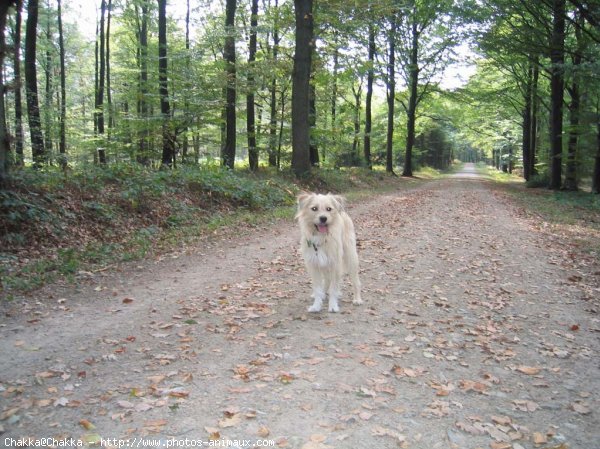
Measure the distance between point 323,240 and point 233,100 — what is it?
15.1 metres

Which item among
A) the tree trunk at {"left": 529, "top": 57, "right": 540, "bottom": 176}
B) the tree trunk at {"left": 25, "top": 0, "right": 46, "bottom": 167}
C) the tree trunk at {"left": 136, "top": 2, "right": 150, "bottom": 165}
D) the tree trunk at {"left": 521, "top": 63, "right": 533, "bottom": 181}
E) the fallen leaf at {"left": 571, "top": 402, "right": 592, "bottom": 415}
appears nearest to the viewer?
the fallen leaf at {"left": 571, "top": 402, "right": 592, "bottom": 415}

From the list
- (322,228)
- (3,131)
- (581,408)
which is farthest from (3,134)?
(581,408)

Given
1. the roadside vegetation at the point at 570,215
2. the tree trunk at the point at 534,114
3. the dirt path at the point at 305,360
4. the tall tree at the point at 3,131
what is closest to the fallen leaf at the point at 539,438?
the dirt path at the point at 305,360

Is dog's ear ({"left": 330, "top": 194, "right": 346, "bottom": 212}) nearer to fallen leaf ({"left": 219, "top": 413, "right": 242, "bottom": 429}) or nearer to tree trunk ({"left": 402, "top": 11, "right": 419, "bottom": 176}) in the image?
fallen leaf ({"left": 219, "top": 413, "right": 242, "bottom": 429})

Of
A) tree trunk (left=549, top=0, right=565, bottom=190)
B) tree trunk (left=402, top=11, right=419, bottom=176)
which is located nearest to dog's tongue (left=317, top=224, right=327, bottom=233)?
tree trunk (left=549, top=0, right=565, bottom=190)

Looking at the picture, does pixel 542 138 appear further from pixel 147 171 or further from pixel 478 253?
pixel 147 171

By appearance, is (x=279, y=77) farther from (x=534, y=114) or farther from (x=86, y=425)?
(x=534, y=114)

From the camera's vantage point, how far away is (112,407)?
353 cm

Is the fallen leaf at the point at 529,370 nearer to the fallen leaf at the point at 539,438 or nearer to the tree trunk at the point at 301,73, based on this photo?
the fallen leaf at the point at 539,438

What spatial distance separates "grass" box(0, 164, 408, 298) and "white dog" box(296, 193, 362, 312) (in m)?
4.13

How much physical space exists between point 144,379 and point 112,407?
485 millimetres

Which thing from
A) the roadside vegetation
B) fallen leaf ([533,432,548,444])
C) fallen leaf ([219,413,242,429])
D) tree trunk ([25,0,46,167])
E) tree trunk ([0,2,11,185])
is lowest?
fallen leaf ([533,432,548,444])

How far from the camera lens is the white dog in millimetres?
5465

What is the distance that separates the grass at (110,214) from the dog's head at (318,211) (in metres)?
4.16
